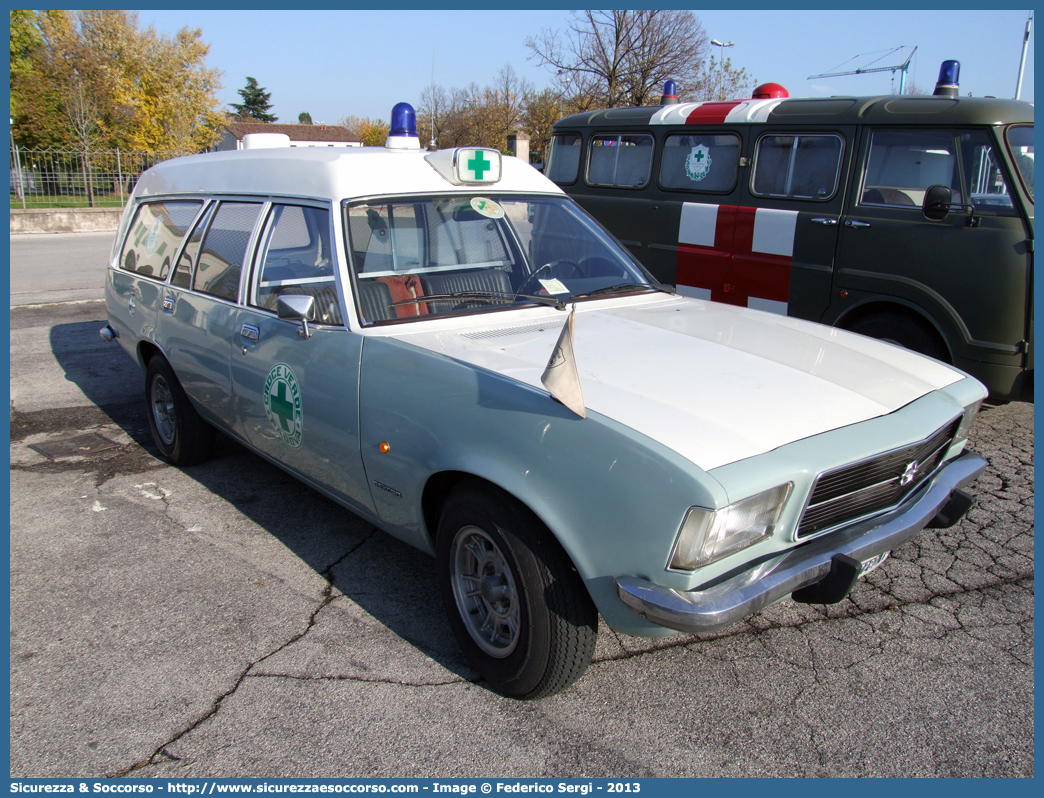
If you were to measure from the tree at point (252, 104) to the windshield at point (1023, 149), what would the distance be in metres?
78.4

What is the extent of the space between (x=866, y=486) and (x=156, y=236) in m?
4.36

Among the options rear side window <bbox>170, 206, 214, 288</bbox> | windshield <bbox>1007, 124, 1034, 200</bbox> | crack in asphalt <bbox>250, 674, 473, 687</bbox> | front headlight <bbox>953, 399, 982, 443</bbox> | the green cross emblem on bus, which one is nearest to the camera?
crack in asphalt <bbox>250, 674, 473, 687</bbox>

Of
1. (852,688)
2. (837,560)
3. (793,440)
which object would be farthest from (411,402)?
(852,688)

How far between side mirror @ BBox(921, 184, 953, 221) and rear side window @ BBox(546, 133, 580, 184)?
3771 millimetres

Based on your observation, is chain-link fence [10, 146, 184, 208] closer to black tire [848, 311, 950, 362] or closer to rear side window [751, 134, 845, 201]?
rear side window [751, 134, 845, 201]

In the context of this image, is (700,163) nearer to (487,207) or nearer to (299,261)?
(487,207)

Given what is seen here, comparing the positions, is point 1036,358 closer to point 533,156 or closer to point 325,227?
point 325,227

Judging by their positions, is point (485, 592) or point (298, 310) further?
point (298, 310)

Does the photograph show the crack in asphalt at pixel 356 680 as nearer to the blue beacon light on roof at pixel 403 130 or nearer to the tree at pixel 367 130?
the blue beacon light on roof at pixel 403 130

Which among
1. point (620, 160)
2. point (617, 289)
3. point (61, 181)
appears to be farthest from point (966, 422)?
point (61, 181)

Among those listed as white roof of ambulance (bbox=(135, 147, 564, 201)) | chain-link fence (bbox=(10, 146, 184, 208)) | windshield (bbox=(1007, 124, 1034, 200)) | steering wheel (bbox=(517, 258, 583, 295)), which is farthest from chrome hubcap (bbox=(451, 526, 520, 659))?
chain-link fence (bbox=(10, 146, 184, 208))

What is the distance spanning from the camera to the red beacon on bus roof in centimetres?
731

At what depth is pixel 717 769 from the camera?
8.03ft

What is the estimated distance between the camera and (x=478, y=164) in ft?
12.5
